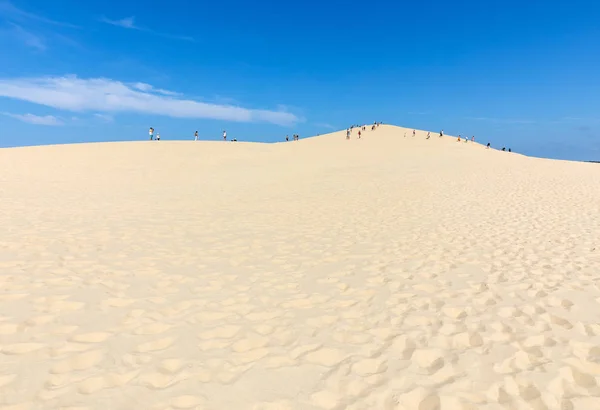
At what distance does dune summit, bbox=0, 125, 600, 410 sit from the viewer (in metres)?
3.70

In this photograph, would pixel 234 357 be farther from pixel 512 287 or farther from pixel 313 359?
pixel 512 287

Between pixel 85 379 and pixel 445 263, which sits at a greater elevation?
pixel 445 263

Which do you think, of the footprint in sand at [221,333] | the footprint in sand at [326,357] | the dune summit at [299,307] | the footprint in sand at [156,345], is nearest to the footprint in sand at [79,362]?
the dune summit at [299,307]

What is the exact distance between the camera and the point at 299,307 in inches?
223

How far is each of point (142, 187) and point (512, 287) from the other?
65.9ft

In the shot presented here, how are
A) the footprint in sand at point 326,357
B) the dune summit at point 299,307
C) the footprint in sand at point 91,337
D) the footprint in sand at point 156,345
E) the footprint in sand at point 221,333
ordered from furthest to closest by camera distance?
1. the footprint in sand at point 221,333
2. the footprint in sand at point 91,337
3. the footprint in sand at point 156,345
4. the footprint in sand at point 326,357
5. the dune summit at point 299,307

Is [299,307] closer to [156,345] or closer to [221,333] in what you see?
[221,333]

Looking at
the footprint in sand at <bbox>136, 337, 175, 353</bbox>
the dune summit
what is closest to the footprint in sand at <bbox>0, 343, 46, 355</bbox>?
the dune summit

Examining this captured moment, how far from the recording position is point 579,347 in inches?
172

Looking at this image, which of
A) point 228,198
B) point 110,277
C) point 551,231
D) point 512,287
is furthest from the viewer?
point 228,198

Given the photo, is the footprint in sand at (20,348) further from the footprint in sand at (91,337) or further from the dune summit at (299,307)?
the footprint in sand at (91,337)

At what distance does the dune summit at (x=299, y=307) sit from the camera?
3695 mm

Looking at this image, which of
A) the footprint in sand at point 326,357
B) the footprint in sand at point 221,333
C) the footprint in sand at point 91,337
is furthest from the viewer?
the footprint in sand at point 221,333

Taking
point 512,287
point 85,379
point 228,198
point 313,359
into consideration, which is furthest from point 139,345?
point 228,198
